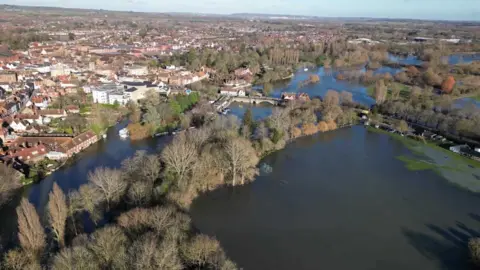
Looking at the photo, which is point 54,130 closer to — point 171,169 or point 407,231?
point 171,169

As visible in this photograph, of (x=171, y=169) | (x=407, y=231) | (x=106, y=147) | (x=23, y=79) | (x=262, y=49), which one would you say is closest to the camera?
(x=407, y=231)

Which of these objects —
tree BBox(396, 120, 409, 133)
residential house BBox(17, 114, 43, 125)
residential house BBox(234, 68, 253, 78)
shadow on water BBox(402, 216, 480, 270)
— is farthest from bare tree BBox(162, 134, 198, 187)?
residential house BBox(234, 68, 253, 78)

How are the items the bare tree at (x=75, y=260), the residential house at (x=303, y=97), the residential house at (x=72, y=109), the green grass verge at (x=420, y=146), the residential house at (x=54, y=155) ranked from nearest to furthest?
the bare tree at (x=75, y=260), the residential house at (x=54, y=155), the green grass verge at (x=420, y=146), the residential house at (x=72, y=109), the residential house at (x=303, y=97)

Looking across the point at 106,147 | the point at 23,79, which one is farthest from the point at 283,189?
the point at 23,79

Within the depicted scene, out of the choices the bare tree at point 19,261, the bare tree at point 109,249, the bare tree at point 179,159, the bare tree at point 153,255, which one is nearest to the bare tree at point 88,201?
the bare tree at point 109,249

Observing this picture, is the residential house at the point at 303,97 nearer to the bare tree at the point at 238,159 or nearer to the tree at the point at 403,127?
the tree at the point at 403,127

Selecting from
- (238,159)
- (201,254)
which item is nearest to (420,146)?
(238,159)
